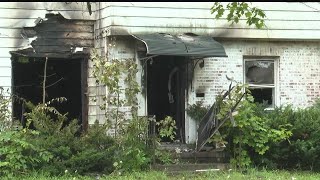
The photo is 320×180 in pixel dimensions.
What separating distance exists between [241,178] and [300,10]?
597cm

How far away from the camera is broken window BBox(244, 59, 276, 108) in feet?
47.5

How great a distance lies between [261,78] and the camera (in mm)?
14547

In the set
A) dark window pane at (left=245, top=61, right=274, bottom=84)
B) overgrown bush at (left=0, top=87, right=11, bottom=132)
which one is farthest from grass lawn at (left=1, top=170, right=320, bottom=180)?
dark window pane at (left=245, top=61, right=274, bottom=84)

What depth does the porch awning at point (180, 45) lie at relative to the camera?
40.2ft

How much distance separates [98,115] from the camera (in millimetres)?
13547

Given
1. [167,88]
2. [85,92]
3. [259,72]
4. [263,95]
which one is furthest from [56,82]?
[263,95]

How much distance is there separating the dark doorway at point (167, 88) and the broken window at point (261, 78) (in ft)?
5.90

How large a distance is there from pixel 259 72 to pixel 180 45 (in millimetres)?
3000

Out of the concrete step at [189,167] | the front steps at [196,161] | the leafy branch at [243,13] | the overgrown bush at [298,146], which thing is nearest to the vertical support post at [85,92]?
the front steps at [196,161]

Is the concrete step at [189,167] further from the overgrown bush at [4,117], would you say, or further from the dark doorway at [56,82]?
the dark doorway at [56,82]

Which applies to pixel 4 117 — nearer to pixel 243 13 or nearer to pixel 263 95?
pixel 243 13

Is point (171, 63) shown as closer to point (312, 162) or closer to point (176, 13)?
point (176, 13)

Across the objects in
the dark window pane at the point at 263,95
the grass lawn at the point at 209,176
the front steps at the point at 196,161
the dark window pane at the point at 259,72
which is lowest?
the grass lawn at the point at 209,176

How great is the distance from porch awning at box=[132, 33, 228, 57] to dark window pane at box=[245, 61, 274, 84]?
1.67 m
